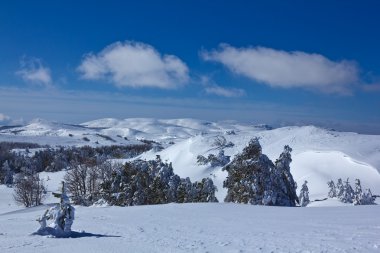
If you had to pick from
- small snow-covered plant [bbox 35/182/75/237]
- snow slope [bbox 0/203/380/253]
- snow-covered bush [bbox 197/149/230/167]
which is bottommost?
snow slope [bbox 0/203/380/253]

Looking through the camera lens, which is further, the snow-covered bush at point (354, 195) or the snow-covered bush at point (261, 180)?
the snow-covered bush at point (354, 195)

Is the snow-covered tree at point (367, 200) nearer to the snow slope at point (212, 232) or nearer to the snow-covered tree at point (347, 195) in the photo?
the snow-covered tree at point (347, 195)

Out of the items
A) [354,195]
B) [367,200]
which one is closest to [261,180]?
[367,200]

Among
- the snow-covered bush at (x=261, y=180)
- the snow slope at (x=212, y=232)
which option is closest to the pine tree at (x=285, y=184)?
the snow-covered bush at (x=261, y=180)

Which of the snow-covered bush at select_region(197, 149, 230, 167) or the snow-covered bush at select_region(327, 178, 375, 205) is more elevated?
the snow-covered bush at select_region(197, 149, 230, 167)

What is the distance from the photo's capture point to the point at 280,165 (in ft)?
93.1

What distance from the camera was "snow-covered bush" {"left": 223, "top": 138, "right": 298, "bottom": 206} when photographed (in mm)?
27222

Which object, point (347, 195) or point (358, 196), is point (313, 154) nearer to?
point (347, 195)

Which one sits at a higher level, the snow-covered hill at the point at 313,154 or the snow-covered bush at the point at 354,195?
the snow-covered hill at the point at 313,154

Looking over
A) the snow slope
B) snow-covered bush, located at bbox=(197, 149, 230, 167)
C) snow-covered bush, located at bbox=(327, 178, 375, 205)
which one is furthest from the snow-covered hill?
the snow slope

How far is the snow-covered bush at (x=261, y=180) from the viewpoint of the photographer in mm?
27222

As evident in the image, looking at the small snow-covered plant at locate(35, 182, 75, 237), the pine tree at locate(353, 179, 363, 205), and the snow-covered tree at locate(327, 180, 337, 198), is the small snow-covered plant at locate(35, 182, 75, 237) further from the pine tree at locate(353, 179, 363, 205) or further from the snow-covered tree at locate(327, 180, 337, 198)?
the snow-covered tree at locate(327, 180, 337, 198)

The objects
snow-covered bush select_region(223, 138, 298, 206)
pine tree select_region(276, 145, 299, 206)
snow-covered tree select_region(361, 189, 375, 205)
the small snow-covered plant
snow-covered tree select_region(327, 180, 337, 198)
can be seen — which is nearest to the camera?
the small snow-covered plant

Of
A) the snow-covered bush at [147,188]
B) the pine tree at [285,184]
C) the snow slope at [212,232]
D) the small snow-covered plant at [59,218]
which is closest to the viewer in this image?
the snow slope at [212,232]
